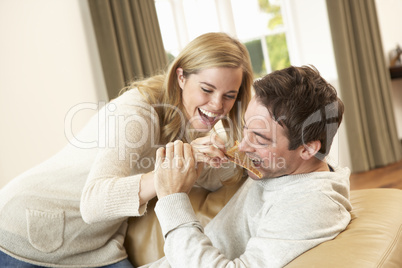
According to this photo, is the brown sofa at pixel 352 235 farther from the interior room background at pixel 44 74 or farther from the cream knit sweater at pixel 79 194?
the interior room background at pixel 44 74

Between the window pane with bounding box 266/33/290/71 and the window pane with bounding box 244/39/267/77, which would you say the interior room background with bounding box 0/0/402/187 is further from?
the window pane with bounding box 266/33/290/71

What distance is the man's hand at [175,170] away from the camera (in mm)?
1366

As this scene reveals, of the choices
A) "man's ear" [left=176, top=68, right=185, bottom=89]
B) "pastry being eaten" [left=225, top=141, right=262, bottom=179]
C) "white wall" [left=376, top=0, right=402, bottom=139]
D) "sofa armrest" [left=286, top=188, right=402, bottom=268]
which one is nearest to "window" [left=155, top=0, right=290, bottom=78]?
"white wall" [left=376, top=0, right=402, bottom=139]

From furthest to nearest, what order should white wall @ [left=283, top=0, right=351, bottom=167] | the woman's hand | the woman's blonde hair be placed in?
white wall @ [left=283, top=0, right=351, bottom=167] < the woman's blonde hair < the woman's hand

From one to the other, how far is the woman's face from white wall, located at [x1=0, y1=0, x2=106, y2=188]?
1793 mm

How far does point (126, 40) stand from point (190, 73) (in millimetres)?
2111

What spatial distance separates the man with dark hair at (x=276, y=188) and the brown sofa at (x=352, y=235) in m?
0.04

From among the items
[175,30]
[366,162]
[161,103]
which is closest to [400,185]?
[366,162]

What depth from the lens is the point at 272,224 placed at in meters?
1.23

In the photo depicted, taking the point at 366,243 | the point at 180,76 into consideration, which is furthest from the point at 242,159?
the point at 180,76

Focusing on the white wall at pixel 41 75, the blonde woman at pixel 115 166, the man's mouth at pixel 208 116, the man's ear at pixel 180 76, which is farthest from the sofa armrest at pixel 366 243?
the white wall at pixel 41 75

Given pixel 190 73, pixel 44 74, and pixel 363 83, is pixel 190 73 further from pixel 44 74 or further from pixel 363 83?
pixel 363 83

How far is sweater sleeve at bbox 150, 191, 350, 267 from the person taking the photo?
1186 millimetres

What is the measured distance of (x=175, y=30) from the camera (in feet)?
15.7
